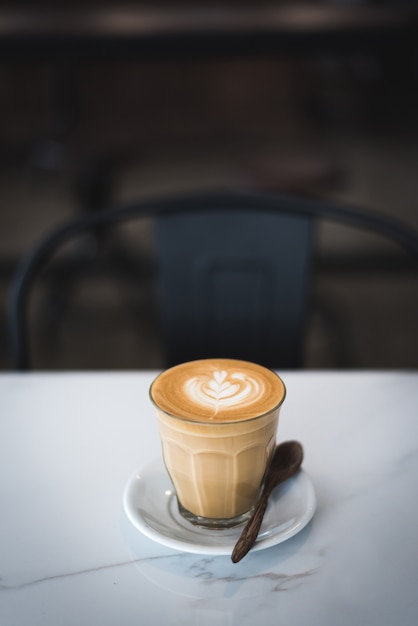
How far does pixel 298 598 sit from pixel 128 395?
32 cm

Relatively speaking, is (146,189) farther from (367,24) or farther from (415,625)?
(415,625)

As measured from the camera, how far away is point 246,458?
463 mm

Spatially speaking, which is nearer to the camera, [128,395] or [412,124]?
[128,395]

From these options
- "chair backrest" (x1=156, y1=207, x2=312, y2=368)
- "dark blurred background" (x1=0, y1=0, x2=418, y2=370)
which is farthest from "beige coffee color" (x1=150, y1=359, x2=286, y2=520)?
"dark blurred background" (x1=0, y1=0, x2=418, y2=370)

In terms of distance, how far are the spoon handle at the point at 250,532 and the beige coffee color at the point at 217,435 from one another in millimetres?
20

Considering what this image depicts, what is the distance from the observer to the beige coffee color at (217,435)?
446 millimetres

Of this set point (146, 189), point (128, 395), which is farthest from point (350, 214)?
point (146, 189)

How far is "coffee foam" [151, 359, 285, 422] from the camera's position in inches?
18.1

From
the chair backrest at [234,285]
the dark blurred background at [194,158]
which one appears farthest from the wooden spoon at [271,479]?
the dark blurred background at [194,158]

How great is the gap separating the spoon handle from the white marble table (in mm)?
19

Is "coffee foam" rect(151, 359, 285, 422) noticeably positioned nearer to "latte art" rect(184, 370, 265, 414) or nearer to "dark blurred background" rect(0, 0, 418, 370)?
"latte art" rect(184, 370, 265, 414)

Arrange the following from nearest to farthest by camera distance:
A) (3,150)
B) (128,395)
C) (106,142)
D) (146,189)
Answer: (128,395)
(106,142)
(146,189)
(3,150)

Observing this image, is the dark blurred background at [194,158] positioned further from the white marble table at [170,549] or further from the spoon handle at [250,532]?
the spoon handle at [250,532]

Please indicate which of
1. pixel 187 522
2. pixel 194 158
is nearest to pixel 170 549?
pixel 187 522
